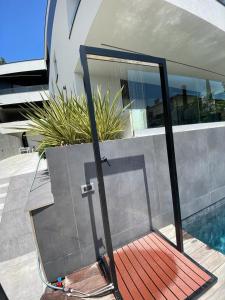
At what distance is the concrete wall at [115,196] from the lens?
2.31 meters

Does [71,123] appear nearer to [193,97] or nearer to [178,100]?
[178,100]

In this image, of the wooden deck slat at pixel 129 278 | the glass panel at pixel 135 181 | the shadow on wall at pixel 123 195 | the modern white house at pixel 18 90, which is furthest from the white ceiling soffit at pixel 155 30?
the modern white house at pixel 18 90

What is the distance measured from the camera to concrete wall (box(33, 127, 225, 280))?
7.58 feet

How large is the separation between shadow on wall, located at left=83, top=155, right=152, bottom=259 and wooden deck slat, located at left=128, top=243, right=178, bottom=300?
23 cm

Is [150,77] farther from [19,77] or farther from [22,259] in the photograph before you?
[19,77]

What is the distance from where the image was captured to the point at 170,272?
7.22 feet

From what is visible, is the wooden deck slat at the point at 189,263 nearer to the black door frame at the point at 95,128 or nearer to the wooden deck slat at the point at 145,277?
the black door frame at the point at 95,128

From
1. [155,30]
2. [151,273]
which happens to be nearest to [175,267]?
[151,273]

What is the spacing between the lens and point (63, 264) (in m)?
2.36

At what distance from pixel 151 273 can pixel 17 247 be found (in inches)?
83.3

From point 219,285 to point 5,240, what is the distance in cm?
305

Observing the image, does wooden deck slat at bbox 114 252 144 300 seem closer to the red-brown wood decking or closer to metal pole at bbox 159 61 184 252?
the red-brown wood decking

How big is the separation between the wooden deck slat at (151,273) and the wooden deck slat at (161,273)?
0.03 meters

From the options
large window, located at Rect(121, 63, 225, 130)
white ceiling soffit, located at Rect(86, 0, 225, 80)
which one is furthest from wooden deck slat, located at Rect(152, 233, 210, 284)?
white ceiling soffit, located at Rect(86, 0, 225, 80)
